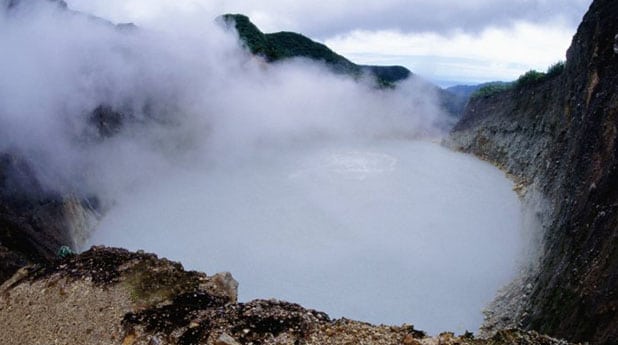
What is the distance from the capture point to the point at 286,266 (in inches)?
525

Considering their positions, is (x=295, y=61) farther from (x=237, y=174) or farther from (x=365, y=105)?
(x=237, y=174)

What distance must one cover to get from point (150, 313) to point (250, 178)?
14.9 m

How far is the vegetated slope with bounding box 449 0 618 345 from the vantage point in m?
7.54

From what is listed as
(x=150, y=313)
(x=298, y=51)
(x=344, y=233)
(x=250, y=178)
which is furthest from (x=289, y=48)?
(x=150, y=313)

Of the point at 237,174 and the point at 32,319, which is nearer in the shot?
the point at 32,319

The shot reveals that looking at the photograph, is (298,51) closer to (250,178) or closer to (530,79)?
(530,79)

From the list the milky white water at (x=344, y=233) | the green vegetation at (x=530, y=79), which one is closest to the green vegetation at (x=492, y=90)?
the green vegetation at (x=530, y=79)

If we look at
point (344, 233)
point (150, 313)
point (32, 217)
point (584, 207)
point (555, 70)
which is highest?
point (555, 70)

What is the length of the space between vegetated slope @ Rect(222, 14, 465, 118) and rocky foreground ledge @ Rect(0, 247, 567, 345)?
32.8m

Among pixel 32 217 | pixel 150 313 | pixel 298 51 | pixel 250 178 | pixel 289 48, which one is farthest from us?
pixel 289 48

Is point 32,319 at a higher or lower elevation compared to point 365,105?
lower

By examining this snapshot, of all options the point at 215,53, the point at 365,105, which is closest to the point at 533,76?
the point at 365,105

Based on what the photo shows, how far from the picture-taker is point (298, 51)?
2007 inches

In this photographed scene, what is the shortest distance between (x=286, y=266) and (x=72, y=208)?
8.74 m
